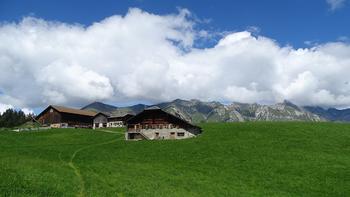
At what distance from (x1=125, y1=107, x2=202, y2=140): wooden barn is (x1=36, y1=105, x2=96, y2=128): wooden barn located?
4298 cm

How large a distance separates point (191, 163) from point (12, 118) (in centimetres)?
10074

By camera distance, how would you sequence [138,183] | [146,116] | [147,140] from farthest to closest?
[146,116] < [147,140] < [138,183]

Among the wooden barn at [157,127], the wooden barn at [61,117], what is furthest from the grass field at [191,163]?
the wooden barn at [61,117]

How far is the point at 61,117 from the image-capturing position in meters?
120

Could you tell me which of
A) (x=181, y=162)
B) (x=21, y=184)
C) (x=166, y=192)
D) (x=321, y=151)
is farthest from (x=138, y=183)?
(x=321, y=151)

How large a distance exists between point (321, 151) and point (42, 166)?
1688 inches

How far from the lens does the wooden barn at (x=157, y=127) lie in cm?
8156

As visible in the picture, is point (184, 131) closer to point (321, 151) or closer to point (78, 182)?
point (321, 151)

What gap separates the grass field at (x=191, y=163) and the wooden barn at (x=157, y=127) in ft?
10.7

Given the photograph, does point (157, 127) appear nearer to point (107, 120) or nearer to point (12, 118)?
point (107, 120)

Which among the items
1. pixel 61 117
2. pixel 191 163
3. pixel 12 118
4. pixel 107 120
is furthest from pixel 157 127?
pixel 12 118

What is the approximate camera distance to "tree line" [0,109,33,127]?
131500 mm

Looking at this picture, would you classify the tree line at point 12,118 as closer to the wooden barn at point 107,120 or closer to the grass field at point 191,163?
the wooden barn at point 107,120

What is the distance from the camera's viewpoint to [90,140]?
7994 centimetres
